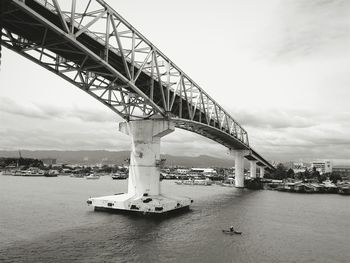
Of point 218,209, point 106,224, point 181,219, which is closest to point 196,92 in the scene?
point 218,209

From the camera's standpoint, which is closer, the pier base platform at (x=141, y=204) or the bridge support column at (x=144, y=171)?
the pier base platform at (x=141, y=204)

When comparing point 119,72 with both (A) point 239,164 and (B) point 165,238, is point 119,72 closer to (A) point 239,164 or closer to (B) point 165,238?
(B) point 165,238

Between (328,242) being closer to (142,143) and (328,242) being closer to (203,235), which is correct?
(203,235)

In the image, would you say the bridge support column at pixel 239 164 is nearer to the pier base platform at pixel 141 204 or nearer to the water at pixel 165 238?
the water at pixel 165 238

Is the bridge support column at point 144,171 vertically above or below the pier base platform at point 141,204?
above

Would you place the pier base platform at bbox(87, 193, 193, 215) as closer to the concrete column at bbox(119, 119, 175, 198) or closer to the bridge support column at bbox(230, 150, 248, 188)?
the concrete column at bbox(119, 119, 175, 198)

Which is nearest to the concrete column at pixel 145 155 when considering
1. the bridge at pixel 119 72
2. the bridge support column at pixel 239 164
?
the bridge at pixel 119 72

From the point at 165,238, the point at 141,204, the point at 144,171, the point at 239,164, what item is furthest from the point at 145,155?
the point at 239,164

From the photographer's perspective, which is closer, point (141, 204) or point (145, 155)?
point (141, 204)

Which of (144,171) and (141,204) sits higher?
(144,171)
